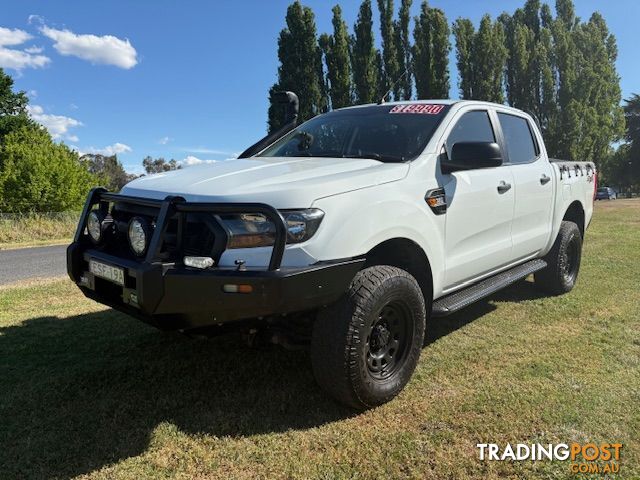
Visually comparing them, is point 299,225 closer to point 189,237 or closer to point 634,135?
point 189,237

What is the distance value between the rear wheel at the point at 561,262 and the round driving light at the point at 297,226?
3.68m

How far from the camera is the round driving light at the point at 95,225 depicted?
3139 mm

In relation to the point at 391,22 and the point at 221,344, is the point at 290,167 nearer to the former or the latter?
the point at 221,344

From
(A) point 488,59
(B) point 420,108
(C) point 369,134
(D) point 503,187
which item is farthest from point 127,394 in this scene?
(A) point 488,59

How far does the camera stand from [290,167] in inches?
124

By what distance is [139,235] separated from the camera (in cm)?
266

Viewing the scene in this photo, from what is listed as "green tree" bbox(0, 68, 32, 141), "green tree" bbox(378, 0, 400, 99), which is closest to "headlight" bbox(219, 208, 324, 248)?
"green tree" bbox(378, 0, 400, 99)

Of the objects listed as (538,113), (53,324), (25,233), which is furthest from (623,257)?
(538,113)

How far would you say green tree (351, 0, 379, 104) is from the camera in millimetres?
26688

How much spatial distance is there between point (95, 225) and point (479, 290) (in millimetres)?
2736

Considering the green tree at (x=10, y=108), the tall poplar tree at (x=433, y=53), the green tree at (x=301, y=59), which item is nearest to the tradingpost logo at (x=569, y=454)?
the green tree at (x=301, y=59)

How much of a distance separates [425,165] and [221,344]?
207 centimetres

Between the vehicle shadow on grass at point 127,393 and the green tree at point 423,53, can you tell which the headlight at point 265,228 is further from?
the green tree at point 423,53

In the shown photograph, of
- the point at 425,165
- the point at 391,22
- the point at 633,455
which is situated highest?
the point at 391,22
